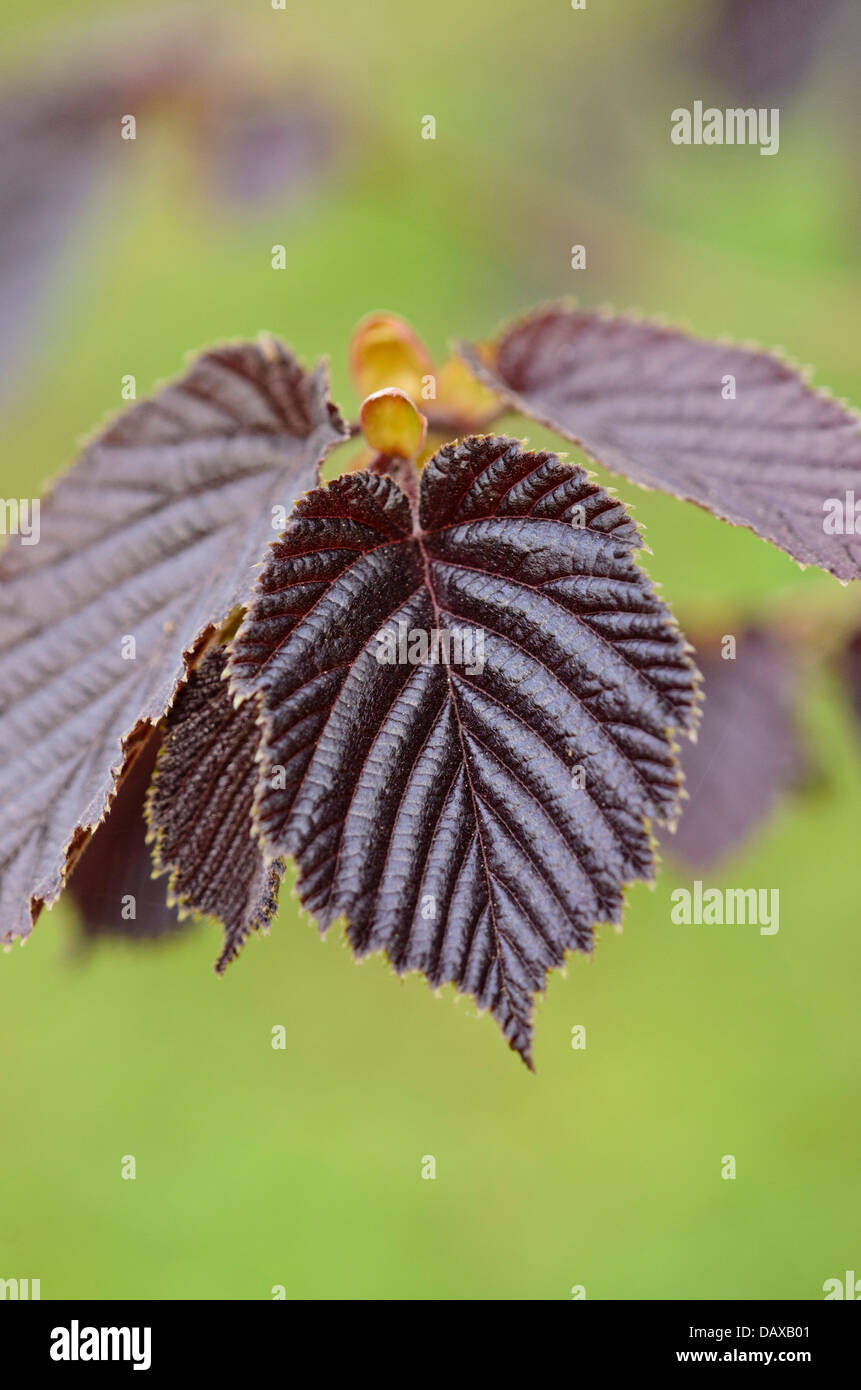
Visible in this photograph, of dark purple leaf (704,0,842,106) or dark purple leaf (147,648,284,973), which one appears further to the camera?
dark purple leaf (704,0,842,106)

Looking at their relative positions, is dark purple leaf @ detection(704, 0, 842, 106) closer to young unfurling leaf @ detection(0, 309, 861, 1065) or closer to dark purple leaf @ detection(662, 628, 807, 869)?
dark purple leaf @ detection(662, 628, 807, 869)

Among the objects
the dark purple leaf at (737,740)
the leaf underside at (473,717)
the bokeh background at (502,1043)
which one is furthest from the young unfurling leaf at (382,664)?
the bokeh background at (502,1043)

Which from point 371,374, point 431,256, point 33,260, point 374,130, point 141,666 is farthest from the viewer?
point 431,256

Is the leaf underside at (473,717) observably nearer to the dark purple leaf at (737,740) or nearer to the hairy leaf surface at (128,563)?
the hairy leaf surface at (128,563)

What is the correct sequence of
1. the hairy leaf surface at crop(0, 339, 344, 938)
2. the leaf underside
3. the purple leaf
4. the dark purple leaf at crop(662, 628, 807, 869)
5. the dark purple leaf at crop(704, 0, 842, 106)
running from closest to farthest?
the leaf underside < the hairy leaf surface at crop(0, 339, 344, 938) < the dark purple leaf at crop(662, 628, 807, 869) < the dark purple leaf at crop(704, 0, 842, 106) < the purple leaf

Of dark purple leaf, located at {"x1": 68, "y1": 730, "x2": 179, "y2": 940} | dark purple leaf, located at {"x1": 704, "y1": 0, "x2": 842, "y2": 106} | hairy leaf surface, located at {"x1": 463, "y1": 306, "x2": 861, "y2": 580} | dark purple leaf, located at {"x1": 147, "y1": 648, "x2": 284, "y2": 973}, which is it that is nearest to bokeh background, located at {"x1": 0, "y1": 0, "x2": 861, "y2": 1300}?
dark purple leaf, located at {"x1": 704, "y1": 0, "x2": 842, "y2": 106}

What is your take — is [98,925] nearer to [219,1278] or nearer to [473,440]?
[473,440]

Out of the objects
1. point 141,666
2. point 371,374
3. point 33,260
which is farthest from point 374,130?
point 141,666
